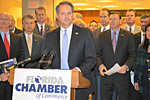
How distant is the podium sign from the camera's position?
183cm

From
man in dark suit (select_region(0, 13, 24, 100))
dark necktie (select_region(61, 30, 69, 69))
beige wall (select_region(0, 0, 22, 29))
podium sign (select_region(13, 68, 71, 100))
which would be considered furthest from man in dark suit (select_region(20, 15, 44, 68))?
beige wall (select_region(0, 0, 22, 29))

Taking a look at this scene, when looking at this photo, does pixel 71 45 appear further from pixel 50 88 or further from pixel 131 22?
pixel 131 22

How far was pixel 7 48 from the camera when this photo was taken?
3.40 metres

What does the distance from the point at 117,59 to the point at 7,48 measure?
1711 millimetres

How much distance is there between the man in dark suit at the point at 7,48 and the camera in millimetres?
3326

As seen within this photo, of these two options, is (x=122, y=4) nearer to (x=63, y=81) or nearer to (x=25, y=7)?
(x=25, y=7)

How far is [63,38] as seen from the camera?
2426 millimetres

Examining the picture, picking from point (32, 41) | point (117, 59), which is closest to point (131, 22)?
point (117, 59)

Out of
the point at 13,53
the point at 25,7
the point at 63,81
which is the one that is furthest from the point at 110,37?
the point at 25,7

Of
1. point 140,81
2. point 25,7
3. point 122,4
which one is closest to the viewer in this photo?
point 140,81

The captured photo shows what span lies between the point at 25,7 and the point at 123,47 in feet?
21.0

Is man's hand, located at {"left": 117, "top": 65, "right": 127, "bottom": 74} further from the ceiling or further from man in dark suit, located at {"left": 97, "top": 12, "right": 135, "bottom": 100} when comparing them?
the ceiling

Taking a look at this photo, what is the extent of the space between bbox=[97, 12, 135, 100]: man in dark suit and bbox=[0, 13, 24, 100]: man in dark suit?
51.1 inches

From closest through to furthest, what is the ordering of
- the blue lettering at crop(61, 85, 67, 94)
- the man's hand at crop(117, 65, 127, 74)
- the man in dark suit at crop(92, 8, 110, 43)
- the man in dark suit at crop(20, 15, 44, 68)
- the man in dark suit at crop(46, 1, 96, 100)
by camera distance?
the blue lettering at crop(61, 85, 67, 94), the man in dark suit at crop(46, 1, 96, 100), the man's hand at crop(117, 65, 127, 74), the man in dark suit at crop(20, 15, 44, 68), the man in dark suit at crop(92, 8, 110, 43)
